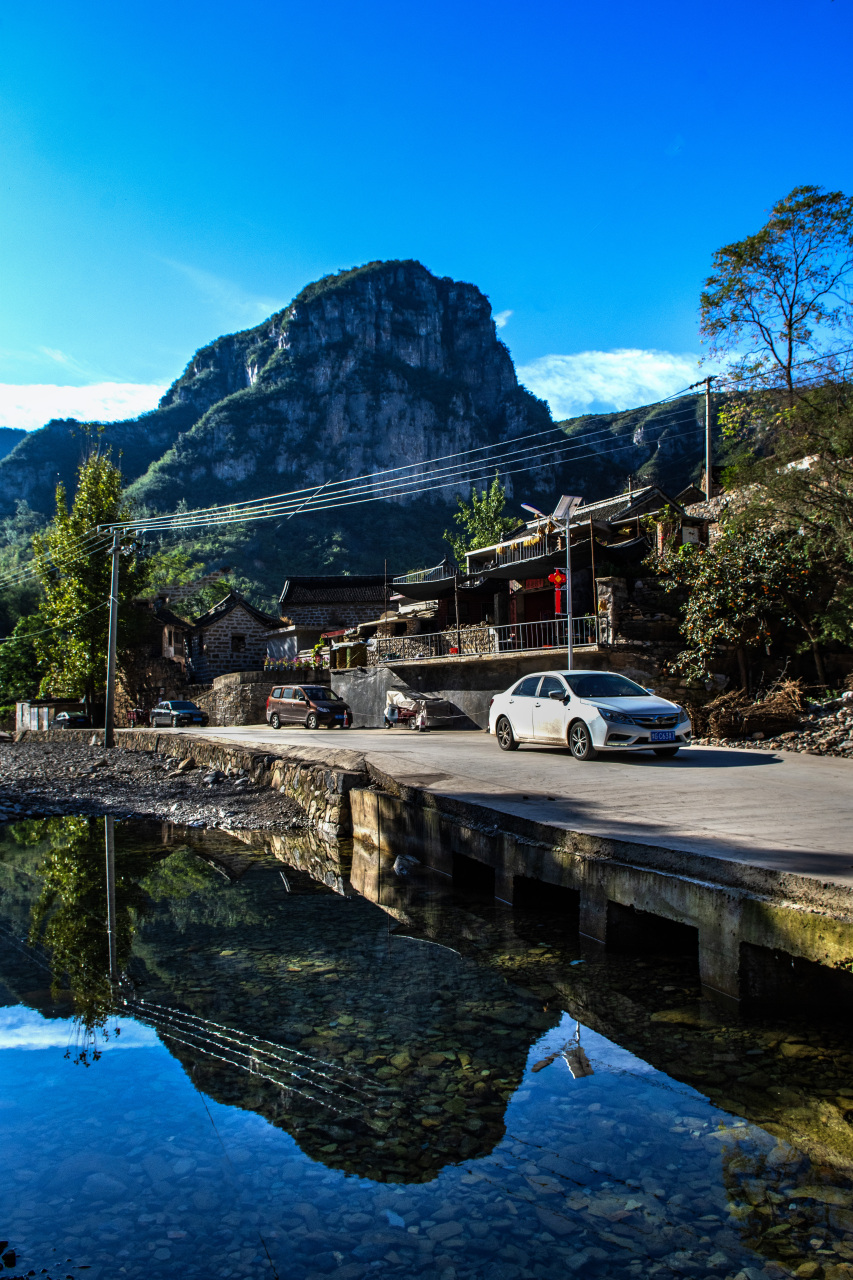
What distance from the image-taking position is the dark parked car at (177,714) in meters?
37.1

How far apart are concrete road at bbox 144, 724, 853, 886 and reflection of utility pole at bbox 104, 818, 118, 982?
3908 mm

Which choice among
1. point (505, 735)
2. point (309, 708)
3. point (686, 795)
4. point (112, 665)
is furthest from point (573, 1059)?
point (112, 665)

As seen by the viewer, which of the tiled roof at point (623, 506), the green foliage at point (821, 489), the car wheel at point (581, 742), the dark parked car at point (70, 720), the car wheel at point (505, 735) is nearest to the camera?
the car wheel at point (581, 742)

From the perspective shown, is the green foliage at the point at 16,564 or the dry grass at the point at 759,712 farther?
the green foliage at the point at 16,564

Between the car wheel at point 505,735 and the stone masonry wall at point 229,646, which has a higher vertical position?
the stone masonry wall at point 229,646

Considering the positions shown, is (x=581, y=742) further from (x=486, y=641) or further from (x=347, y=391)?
(x=347, y=391)

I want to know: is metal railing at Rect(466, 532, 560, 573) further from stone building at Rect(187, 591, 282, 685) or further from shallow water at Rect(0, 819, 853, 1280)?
stone building at Rect(187, 591, 282, 685)

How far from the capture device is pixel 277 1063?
4.66 m

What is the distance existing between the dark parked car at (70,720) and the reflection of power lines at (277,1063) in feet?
126

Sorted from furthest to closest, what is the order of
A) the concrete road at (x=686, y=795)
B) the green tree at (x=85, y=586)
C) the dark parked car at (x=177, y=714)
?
1. the green tree at (x=85, y=586)
2. the dark parked car at (x=177, y=714)
3. the concrete road at (x=686, y=795)

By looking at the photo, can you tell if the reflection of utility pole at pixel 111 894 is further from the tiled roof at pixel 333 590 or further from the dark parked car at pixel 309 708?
the tiled roof at pixel 333 590

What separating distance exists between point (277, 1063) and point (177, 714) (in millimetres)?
34156

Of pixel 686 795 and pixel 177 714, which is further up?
pixel 686 795

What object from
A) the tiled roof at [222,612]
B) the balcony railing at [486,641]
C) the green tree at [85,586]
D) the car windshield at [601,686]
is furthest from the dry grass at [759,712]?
the tiled roof at [222,612]
